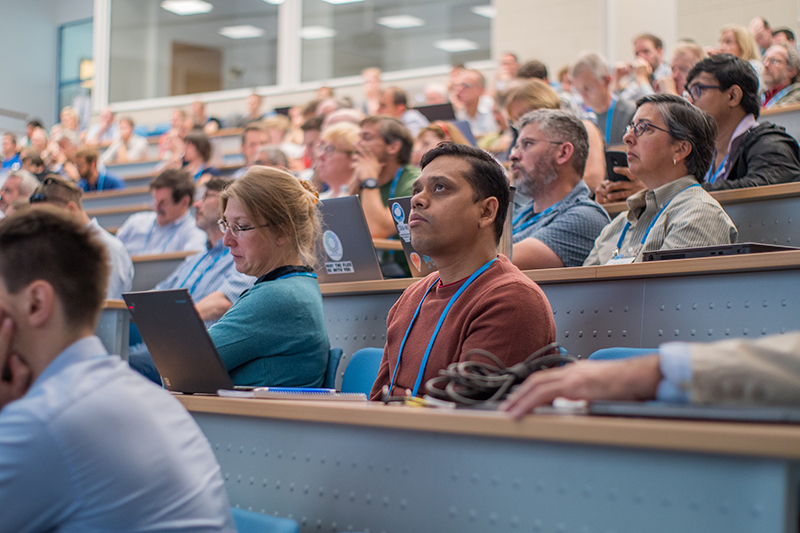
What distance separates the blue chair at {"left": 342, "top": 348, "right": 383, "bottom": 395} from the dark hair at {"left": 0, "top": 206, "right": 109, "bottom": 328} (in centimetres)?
98

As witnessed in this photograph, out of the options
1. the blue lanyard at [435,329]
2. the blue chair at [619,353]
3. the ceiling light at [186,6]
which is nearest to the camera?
the blue chair at [619,353]

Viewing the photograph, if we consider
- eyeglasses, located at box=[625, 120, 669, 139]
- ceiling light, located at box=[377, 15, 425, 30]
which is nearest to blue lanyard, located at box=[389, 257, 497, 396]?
eyeglasses, located at box=[625, 120, 669, 139]

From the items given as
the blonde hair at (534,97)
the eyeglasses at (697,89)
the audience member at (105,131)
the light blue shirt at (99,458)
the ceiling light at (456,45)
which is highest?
the ceiling light at (456,45)

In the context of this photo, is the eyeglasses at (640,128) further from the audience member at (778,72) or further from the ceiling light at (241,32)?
the ceiling light at (241,32)

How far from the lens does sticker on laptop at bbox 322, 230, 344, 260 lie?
275 centimetres

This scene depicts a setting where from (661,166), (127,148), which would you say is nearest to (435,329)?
(661,166)

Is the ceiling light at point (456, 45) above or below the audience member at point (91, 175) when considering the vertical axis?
above

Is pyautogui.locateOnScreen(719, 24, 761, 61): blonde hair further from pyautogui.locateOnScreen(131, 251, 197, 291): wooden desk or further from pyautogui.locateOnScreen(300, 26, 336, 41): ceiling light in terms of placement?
pyautogui.locateOnScreen(300, 26, 336, 41): ceiling light

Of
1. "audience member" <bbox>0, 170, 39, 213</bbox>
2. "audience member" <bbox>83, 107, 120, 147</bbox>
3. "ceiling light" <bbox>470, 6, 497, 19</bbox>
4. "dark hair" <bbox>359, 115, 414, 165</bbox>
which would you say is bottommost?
"audience member" <bbox>0, 170, 39, 213</bbox>

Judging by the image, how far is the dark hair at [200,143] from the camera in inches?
251

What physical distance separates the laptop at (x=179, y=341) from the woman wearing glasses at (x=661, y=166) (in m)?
1.29

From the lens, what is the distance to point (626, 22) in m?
7.98

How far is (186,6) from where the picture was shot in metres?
12.2

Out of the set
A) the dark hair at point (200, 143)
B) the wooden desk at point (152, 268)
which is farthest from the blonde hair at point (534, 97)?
the dark hair at point (200, 143)
